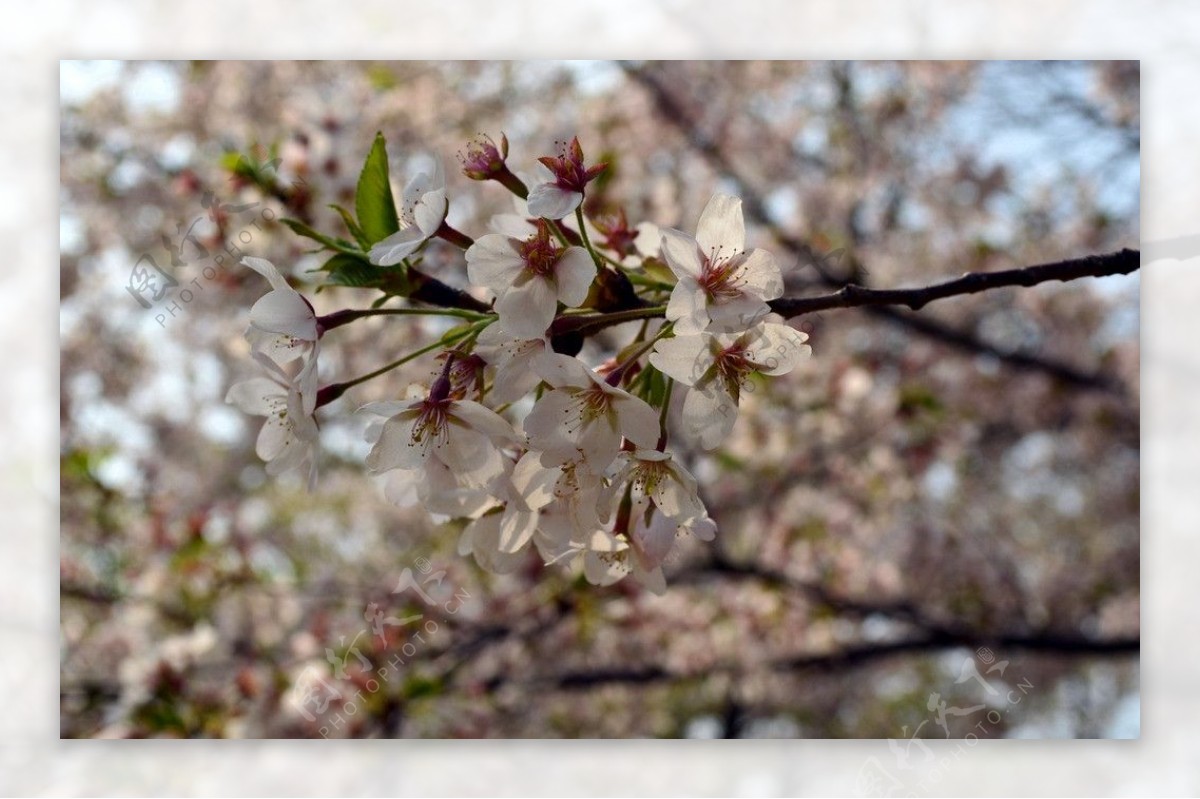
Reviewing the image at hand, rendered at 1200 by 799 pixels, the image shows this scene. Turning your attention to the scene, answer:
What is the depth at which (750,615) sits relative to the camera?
11.2ft

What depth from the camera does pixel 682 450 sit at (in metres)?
2.72

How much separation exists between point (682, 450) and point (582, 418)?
2.06m

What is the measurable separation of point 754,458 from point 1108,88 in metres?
1.57

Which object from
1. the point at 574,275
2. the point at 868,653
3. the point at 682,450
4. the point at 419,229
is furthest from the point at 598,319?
the point at 868,653

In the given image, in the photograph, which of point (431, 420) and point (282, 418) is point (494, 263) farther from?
point (282, 418)

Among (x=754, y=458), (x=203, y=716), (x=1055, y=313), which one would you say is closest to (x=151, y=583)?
(x=203, y=716)

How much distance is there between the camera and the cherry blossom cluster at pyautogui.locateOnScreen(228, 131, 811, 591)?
2.21ft

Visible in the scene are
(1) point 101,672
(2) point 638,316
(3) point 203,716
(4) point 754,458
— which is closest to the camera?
(2) point 638,316

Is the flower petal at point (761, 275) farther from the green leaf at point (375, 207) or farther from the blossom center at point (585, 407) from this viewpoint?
the green leaf at point (375, 207)

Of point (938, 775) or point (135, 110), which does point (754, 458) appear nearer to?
point (938, 775)

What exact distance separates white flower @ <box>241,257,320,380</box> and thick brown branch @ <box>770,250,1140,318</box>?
33 centimetres

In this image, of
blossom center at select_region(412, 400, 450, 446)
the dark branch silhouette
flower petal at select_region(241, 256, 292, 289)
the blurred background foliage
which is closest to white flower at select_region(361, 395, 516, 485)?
blossom center at select_region(412, 400, 450, 446)

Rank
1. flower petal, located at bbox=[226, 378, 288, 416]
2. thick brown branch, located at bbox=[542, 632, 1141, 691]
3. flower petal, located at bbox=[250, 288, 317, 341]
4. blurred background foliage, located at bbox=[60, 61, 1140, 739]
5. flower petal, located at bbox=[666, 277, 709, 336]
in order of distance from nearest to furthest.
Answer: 1. flower petal, located at bbox=[666, 277, 709, 336]
2. flower petal, located at bbox=[250, 288, 317, 341]
3. flower petal, located at bbox=[226, 378, 288, 416]
4. blurred background foliage, located at bbox=[60, 61, 1140, 739]
5. thick brown branch, located at bbox=[542, 632, 1141, 691]

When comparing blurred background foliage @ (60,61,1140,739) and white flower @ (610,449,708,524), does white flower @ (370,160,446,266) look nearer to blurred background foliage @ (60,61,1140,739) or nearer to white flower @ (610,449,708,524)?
white flower @ (610,449,708,524)
